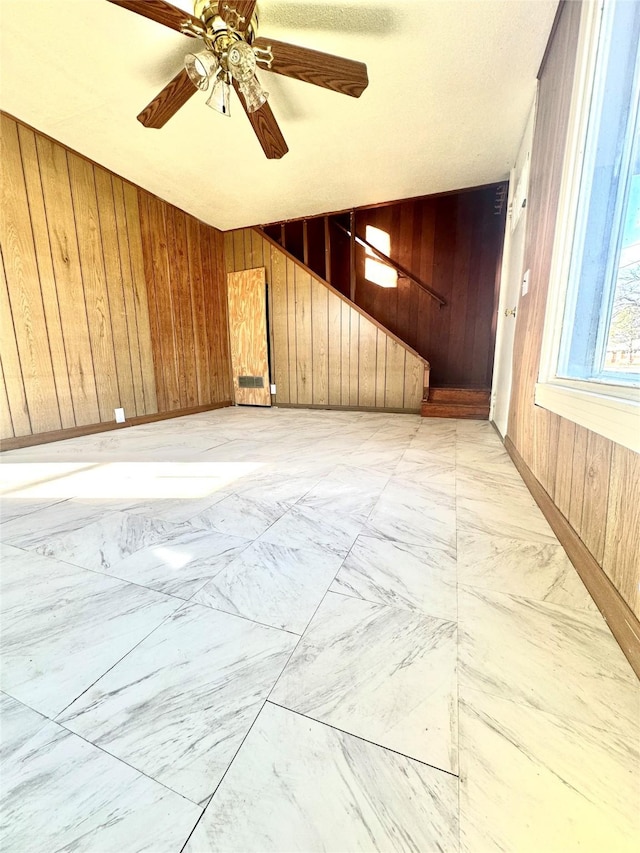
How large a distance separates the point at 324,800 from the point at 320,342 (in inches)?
167

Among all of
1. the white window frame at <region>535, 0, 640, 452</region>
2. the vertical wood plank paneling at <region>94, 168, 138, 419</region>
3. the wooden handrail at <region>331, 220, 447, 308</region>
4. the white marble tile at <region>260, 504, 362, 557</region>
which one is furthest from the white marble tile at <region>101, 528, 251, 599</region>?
the wooden handrail at <region>331, 220, 447, 308</region>

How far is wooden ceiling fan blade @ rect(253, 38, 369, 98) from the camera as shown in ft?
5.55

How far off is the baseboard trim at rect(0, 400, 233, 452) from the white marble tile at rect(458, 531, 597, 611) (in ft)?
10.6

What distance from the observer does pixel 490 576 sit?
3.33ft

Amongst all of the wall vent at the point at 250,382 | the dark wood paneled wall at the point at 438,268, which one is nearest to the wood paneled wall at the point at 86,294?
the wall vent at the point at 250,382

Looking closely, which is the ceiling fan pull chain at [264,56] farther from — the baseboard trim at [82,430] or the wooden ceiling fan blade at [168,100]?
the baseboard trim at [82,430]

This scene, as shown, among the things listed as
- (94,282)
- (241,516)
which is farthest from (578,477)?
(94,282)

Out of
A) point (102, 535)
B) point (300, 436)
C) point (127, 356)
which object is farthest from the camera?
point (127, 356)

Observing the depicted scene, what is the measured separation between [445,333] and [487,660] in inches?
179

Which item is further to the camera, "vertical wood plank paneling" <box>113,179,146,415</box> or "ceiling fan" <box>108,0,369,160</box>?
"vertical wood plank paneling" <box>113,179,146,415</box>

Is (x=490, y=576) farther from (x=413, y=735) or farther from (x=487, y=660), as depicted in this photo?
(x=413, y=735)

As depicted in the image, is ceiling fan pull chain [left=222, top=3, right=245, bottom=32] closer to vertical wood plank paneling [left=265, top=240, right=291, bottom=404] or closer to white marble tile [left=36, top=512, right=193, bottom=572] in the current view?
white marble tile [left=36, top=512, right=193, bottom=572]

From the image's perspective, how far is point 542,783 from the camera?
52 centimetres

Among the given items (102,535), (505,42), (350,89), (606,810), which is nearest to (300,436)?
(102,535)
